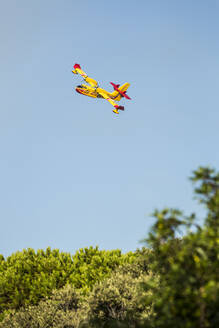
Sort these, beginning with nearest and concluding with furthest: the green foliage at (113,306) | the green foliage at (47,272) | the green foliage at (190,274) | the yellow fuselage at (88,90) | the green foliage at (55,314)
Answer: the green foliage at (190,274) < the green foliage at (113,306) < the green foliage at (55,314) < the green foliage at (47,272) < the yellow fuselage at (88,90)

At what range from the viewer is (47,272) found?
43.6 metres

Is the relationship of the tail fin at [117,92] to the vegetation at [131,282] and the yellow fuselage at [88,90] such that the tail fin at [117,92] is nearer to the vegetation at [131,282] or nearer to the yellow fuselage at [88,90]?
the yellow fuselage at [88,90]

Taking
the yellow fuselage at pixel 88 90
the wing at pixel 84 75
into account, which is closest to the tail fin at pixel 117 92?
the yellow fuselage at pixel 88 90

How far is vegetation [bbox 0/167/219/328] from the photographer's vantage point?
11203 millimetres

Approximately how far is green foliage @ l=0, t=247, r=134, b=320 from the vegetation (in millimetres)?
103

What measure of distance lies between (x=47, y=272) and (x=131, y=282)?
579 inches

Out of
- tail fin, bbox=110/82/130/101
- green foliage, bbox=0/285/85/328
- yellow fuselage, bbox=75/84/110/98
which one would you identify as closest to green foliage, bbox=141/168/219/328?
green foliage, bbox=0/285/85/328

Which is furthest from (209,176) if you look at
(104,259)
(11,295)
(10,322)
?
(11,295)

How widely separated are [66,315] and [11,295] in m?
12.1

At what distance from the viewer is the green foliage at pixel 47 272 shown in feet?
137

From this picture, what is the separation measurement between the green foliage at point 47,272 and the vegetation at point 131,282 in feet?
0.34

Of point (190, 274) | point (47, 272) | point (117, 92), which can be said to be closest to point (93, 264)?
point (47, 272)

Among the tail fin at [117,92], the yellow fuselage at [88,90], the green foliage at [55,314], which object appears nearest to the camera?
the green foliage at [55,314]

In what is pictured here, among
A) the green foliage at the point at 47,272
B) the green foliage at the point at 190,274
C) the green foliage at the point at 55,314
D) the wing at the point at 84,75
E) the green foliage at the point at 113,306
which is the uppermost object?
the wing at the point at 84,75
